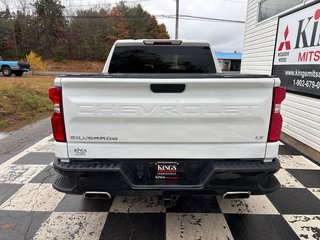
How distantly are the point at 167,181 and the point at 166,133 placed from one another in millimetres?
449

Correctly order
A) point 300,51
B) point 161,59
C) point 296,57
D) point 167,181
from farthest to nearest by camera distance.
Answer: point 296,57, point 300,51, point 161,59, point 167,181

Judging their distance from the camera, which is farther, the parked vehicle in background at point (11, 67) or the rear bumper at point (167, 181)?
the parked vehicle in background at point (11, 67)

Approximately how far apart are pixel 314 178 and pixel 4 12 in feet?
181

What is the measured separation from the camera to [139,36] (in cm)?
4947

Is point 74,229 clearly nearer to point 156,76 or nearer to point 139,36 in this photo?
point 156,76

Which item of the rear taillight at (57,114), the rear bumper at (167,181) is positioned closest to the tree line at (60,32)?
the rear taillight at (57,114)

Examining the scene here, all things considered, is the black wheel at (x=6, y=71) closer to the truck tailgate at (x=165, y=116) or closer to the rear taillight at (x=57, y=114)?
the rear taillight at (x=57, y=114)

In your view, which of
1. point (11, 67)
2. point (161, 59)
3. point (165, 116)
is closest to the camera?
point (165, 116)

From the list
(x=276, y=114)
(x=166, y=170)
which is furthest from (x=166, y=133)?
(x=276, y=114)

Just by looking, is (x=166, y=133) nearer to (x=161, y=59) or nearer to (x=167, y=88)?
(x=167, y=88)

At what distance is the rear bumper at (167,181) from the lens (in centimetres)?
229

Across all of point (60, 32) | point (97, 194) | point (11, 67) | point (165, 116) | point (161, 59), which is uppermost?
point (60, 32)

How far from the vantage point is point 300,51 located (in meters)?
5.86

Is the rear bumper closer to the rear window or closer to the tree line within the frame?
the rear window
